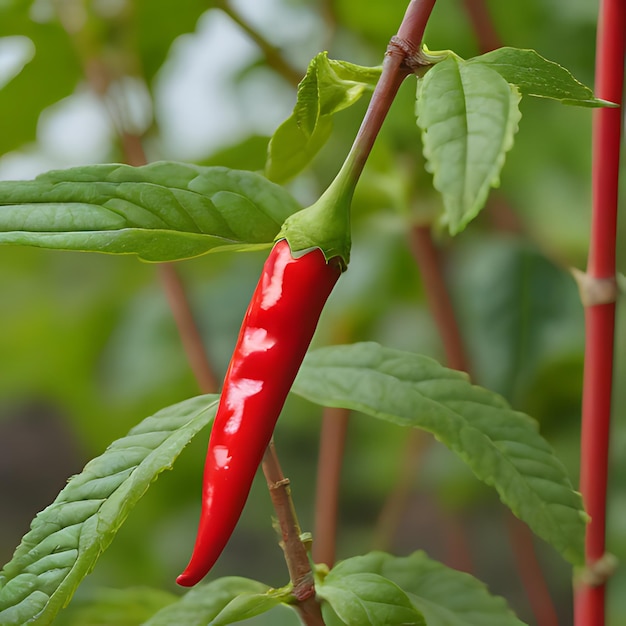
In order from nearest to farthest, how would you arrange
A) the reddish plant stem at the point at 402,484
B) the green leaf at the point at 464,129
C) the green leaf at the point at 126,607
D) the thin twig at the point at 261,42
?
1. the green leaf at the point at 464,129
2. the green leaf at the point at 126,607
3. the thin twig at the point at 261,42
4. the reddish plant stem at the point at 402,484

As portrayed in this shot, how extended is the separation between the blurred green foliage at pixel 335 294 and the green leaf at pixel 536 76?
12.7 inches

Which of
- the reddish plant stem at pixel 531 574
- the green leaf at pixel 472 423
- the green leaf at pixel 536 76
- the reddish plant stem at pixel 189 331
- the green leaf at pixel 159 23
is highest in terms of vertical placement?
the green leaf at pixel 159 23

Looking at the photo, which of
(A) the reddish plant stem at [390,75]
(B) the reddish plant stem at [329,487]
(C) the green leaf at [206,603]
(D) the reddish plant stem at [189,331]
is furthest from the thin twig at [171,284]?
(A) the reddish plant stem at [390,75]

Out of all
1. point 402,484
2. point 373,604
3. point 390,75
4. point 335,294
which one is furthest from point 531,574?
point 390,75

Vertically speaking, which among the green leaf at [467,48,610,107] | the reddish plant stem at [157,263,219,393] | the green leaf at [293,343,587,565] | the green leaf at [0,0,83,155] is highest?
the green leaf at [0,0,83,155]

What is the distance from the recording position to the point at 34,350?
0.87 meters

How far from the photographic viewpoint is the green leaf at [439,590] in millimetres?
304

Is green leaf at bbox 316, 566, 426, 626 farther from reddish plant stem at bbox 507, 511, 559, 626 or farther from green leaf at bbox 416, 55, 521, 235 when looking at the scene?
reddish plant stem at bbox 507, 511, 559, 626

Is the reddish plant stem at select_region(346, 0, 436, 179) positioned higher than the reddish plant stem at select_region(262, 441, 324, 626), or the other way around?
the reddish plant stem at select_region(346, 0, 436, 179)

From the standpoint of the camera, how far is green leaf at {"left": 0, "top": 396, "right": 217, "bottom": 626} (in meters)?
0.24

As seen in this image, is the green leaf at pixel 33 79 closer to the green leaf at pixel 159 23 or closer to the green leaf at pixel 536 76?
the green leaf at pixel 159 23

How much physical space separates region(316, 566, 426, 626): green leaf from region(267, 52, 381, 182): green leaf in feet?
0.48

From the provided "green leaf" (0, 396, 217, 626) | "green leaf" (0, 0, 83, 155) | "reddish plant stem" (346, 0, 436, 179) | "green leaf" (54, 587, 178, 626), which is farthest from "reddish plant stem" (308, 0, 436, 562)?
"green leaf" (0, 0, 83, 155)

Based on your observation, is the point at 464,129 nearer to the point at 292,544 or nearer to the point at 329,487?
the point at 292,544
